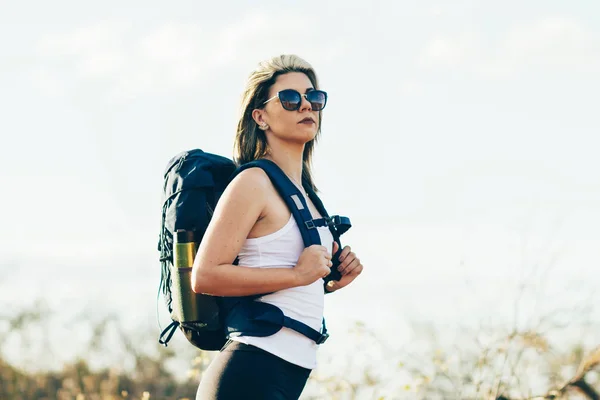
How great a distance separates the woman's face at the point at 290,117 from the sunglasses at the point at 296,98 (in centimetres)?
1

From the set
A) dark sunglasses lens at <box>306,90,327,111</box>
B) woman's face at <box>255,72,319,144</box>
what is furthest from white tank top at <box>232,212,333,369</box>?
dark sunglasses lens at <box>306,90,327,111</box>

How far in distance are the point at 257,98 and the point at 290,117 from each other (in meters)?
0.20

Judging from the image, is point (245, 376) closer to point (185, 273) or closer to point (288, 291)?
point (288, 291)

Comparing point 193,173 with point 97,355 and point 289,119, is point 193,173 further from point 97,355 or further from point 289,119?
point 97,355

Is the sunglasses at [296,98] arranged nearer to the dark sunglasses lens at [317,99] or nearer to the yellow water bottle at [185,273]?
the dark sunglasses lens at [317,99]

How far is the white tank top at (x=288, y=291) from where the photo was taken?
3.30m

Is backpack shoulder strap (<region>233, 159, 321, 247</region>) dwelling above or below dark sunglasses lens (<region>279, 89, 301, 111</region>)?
below

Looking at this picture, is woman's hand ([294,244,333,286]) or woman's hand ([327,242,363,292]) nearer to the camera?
woman's hand ([294,244,333,286])

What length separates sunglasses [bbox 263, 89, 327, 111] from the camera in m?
3.62

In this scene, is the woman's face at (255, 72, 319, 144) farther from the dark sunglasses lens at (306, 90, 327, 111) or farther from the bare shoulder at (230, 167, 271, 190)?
the bare shoulder at (230, 167, 271, 190)

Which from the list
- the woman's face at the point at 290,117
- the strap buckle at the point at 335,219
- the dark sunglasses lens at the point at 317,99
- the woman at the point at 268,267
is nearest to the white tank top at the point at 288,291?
the woman at the point at 268,267

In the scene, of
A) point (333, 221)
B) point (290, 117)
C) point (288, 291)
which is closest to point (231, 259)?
point (288, 291)

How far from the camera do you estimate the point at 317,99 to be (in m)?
3.68

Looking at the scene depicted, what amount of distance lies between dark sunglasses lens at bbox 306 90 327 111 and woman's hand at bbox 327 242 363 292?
0.54 metres
